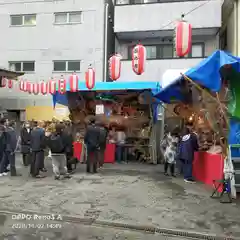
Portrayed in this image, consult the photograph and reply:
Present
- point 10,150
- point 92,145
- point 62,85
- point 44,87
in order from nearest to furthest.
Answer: point 10,150
point 92,145
point 62,85
point 44,87

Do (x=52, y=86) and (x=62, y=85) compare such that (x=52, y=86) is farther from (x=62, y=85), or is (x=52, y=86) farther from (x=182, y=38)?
(x=182, y=38)

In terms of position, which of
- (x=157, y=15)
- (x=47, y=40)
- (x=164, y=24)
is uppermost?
(x=157, y=15)

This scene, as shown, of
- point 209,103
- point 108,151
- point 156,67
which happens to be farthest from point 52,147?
point 156,67

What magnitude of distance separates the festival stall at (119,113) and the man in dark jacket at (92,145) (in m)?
2.98

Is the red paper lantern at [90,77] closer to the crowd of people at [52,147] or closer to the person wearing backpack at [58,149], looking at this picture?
the crowd of people at [52,147]

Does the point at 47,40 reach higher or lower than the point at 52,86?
higher

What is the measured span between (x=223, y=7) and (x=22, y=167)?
46.0 ft

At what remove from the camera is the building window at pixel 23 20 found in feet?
65.2

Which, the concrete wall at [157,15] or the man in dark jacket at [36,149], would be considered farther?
the concrete wall at [157,15]

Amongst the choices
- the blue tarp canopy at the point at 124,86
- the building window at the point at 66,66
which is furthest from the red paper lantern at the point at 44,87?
the building window at the point at 66,66

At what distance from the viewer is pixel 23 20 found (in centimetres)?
1997

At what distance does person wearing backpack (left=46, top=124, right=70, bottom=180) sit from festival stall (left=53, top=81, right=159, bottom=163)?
162 inches

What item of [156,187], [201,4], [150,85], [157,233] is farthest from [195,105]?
[201,4]

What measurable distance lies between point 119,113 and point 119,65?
3186mm
